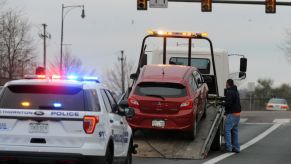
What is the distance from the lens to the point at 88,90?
30.0 ft

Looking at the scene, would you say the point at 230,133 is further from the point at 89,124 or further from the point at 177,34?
the point at 89,124

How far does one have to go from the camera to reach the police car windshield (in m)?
8.86

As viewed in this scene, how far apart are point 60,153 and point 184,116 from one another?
Answer: 20.2 feet

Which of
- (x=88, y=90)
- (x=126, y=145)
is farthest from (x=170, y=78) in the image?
(x=88, y=90)

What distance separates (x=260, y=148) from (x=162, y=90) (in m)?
4.05

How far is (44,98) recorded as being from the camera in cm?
895

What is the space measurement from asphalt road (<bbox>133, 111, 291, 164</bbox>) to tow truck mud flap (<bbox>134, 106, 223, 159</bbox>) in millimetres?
257

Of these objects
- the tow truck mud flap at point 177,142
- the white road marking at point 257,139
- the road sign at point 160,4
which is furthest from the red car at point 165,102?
the road sign at point 160,4

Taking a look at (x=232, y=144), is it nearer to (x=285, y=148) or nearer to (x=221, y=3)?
(x=285, y=148)

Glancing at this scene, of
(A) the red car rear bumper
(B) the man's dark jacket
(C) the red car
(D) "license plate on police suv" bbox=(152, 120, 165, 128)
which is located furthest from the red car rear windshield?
(B) the man's dark jacket

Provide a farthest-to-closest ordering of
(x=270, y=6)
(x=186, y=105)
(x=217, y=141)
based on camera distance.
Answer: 1. (x=270, y=6)
2. (x=217, y=141)
3. (x=186, y=105)

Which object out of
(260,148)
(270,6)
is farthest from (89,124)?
(270,6)

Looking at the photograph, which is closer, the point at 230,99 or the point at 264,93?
the point at 230,99

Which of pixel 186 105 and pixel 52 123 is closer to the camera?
pixel 52 123
